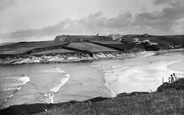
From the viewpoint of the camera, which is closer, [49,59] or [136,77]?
[136,77]

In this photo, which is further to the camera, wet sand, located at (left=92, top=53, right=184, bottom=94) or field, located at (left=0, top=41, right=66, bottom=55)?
field, located at (left=0, top=41, right=66, bottom=55)

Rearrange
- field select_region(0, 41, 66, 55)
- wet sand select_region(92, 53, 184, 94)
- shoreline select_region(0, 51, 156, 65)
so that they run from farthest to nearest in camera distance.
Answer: field select_region(0, 41, 66, 55)
shoreline select_region(0, 51, 156, 65)
wet sand select_region(92, 53, 184, 94)

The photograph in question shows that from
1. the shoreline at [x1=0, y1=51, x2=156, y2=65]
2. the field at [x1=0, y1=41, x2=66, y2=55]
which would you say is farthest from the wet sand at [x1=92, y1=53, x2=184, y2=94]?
the field at [x1=0, y1=41, x2=66, y2=55]

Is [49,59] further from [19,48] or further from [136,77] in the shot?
[136,77]

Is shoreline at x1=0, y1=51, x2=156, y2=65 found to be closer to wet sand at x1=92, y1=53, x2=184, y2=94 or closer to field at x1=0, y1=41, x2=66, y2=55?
field at x1=0, y1=41, x2=66, y2=55

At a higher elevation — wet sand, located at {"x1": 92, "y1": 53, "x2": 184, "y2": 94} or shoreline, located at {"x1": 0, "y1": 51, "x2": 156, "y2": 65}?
wet sand, located at {"x1": 92, "y1": 53, "x2": 184, "y2": 94}

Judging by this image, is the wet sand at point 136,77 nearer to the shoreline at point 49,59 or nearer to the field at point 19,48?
the shoreline at point 49,59

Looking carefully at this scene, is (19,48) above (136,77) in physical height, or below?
above

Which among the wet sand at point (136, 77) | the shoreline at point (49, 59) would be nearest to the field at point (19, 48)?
the shoreline at point (49, 59)

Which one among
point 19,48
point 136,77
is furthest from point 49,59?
point 136,77

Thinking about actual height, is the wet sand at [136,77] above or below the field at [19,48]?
below

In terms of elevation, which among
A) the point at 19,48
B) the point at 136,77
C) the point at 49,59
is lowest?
the point at 49,59

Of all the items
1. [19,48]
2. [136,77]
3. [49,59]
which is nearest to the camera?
[136,77]

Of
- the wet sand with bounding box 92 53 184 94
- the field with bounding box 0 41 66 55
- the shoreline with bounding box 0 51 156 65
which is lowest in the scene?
the shoreline with bounding box 0 51 156 65
